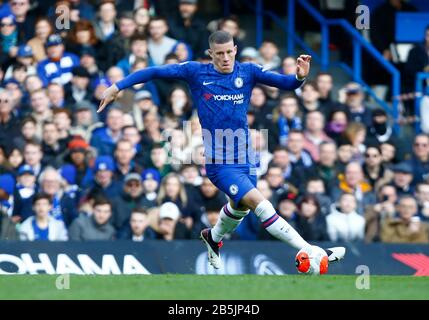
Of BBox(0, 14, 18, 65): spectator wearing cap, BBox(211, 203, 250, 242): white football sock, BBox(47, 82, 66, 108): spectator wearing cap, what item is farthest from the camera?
BBox(0, 14, 18, 65): spectator wearing cap

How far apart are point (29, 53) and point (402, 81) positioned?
219 inches

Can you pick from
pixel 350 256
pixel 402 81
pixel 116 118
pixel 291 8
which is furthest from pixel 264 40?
pixel 350 256

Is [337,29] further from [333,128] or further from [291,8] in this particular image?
[333,128]

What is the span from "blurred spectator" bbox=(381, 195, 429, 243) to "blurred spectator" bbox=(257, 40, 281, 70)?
3.25 metres

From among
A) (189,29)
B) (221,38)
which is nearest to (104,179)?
(189,29)

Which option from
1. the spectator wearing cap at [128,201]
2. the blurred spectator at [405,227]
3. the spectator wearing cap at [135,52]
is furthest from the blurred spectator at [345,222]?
the spectator wearing cap at [135,52]

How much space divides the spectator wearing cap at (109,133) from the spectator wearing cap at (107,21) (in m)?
1.49

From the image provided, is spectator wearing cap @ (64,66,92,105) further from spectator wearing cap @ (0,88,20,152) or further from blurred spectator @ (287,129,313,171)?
blurred spectator @ (287,129,313,171)

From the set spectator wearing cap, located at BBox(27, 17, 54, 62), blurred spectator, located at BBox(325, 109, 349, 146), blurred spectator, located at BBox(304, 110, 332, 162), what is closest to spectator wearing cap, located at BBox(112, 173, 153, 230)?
blurred spectator, located at BBox(304, 110, 332, 162)

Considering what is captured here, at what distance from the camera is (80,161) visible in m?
17.8

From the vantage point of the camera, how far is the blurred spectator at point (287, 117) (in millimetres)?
18516

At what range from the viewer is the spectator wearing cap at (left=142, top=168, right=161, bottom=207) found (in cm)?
1731

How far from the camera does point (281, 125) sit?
18531 mm

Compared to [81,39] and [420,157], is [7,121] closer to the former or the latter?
[81,39]
